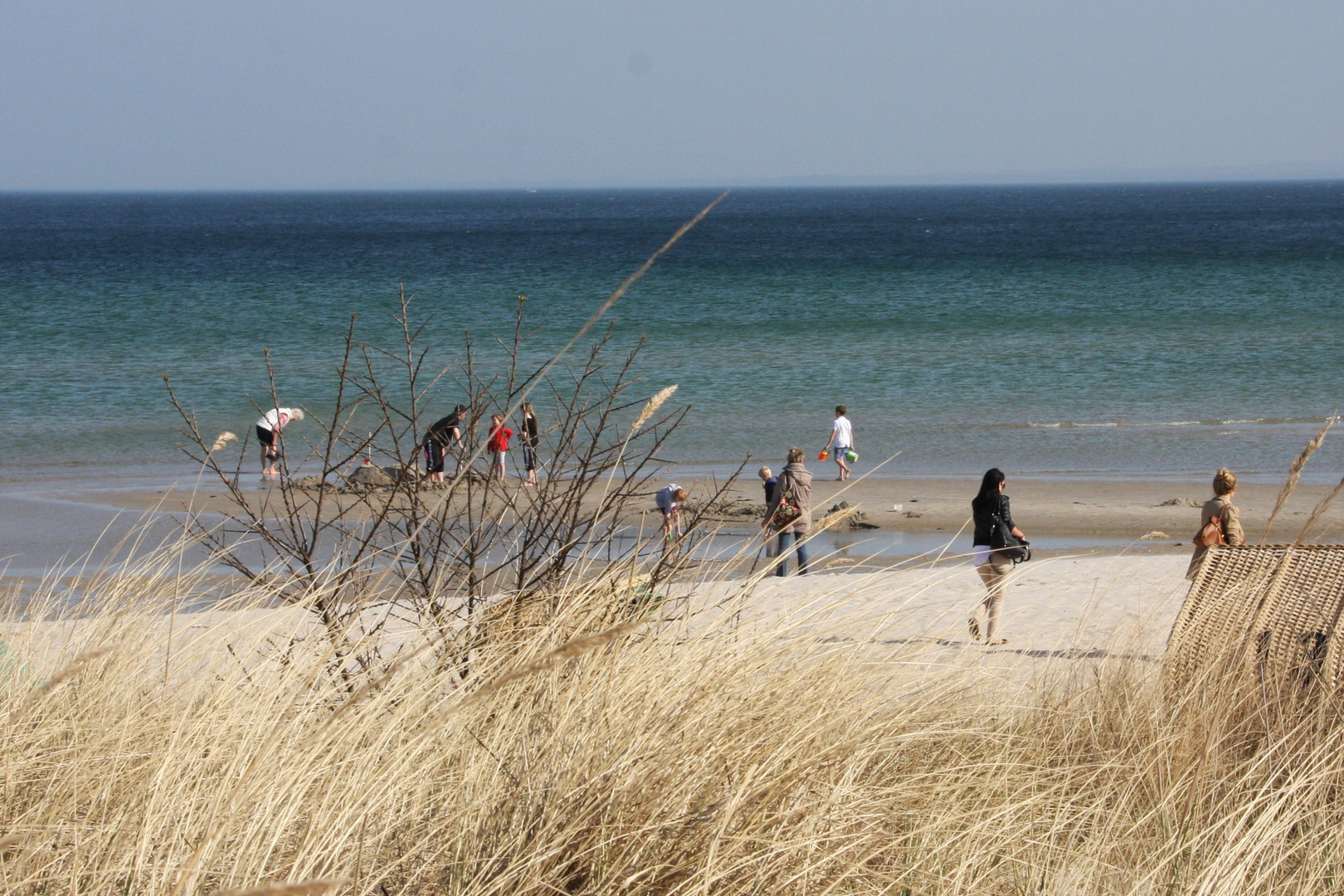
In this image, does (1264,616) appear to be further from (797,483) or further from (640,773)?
(797,483)

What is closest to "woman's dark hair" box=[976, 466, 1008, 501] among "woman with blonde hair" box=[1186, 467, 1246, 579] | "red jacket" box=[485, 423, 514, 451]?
"woman with blonde hair" box=[1186, 467, 1246, 579]

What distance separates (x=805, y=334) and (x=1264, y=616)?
3428 cm

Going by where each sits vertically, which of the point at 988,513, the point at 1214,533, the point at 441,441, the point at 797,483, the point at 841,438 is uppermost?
the point at 441,441

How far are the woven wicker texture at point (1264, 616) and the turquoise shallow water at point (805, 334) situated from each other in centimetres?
1349

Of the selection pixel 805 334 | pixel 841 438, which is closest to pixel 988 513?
pixel 841 438

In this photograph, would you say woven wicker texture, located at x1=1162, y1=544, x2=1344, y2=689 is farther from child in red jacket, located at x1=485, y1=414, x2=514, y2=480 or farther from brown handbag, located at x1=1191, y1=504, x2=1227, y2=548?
brown handbag, located at x1=1191, y1=504, x2=1227, y2=548

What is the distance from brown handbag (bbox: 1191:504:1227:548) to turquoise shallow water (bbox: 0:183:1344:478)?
11196mm

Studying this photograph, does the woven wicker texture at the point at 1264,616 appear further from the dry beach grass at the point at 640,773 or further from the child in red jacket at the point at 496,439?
the child in red jacket at the point at 496,439

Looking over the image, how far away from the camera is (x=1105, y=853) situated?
2.71m

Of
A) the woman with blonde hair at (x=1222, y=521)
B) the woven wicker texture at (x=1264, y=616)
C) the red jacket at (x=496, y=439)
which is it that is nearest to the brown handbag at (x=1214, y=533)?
the woman with blonde hair at (x=1222, y=521)

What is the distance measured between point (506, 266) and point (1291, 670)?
67.2 metres

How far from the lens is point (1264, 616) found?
3.99 metres

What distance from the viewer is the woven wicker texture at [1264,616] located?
12.5 feet

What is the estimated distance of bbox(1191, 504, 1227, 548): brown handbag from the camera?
690 cm
